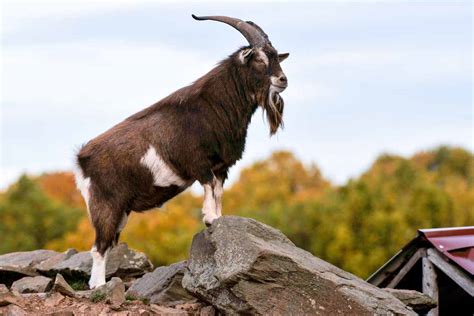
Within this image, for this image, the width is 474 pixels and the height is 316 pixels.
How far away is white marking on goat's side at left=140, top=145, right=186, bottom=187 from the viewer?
11789 millimetres

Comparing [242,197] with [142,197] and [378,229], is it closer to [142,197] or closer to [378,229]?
[378,229]

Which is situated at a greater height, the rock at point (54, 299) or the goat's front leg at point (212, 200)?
the goat's front leg at point (212, 200)

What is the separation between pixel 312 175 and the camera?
A: 80.1m

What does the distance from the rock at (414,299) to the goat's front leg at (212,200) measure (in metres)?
2.79

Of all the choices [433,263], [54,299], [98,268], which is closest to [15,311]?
[54,299]

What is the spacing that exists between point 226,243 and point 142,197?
136 cm

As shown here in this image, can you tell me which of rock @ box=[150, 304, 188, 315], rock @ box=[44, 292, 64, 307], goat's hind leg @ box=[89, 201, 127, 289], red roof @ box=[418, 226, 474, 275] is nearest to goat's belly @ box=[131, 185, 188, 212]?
goat's hind leg @ box=[89, 201, 127, 289]

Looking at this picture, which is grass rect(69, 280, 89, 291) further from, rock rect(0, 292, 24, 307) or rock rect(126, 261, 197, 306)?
rock rect(0, 292, 24, 307)

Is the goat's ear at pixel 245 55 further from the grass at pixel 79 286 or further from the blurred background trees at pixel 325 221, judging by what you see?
the blurred background trees at pixel 325 221

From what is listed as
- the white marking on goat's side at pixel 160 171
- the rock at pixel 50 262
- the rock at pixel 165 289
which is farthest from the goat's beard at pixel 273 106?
the rock at pixel 50 262

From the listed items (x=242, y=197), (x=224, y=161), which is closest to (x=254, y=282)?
(x=224, y=161)

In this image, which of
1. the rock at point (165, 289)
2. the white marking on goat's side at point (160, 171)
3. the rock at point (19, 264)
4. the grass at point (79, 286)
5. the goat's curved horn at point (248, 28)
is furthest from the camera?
the rock at point (19, 264)

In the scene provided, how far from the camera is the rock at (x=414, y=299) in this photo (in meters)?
13.0

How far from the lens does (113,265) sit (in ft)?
45.9
